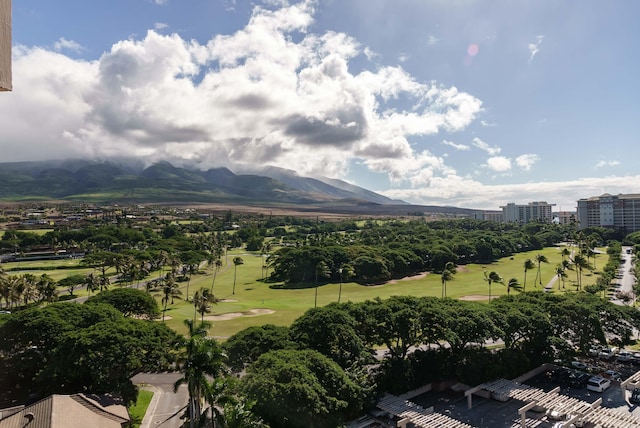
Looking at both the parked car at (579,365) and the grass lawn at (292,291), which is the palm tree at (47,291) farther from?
Result: the parked car at (579,365)

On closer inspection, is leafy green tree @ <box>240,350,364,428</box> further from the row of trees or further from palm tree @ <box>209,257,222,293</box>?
palm tree @ <box>209,257,222,293</box>

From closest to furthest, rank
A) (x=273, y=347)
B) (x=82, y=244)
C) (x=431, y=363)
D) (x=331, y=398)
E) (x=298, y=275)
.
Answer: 1. (x=331, y=398)
2. (x=273, y=347)
3. (x=431, y=363)
4. (x=298, y=275)
5. (x=82, y=244)

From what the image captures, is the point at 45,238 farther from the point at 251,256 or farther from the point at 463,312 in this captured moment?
the point at 463,312

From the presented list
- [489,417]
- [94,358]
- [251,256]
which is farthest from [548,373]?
[251,256]

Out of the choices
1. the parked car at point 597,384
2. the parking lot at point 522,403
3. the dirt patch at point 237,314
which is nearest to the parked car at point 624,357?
the parking lot at point 522,403

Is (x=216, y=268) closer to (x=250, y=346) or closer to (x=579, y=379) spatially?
(x=250, y=346)

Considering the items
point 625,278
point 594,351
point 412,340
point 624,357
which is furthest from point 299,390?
point 625,278
